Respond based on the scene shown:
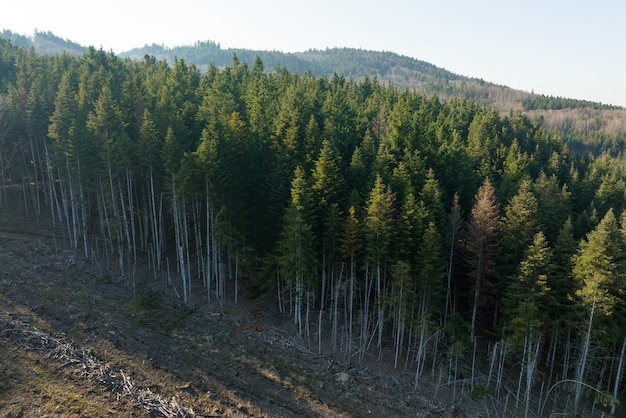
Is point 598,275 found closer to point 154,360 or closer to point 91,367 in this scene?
point 154,360

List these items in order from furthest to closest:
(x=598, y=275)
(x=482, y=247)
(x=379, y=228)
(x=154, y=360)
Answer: (x=482, y=247), (x=379, y=228), (x=598, y=275), (x=154, y=360)

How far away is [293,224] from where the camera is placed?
99.5 ft

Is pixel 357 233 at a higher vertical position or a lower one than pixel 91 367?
higher

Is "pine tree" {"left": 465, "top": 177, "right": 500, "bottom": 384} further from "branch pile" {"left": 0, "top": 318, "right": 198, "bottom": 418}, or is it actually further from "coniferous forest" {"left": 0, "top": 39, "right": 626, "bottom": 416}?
"branch pile" {"left": 0, "top": 318, "right": 198, "bottom": 418}

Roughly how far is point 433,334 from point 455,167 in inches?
721

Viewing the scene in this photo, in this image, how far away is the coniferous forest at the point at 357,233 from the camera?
92.6 ft

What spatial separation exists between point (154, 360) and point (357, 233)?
1560 cm

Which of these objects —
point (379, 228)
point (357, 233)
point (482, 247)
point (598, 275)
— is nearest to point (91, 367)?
point (357, 233)

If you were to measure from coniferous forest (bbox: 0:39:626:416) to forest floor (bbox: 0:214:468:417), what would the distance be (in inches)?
83.3

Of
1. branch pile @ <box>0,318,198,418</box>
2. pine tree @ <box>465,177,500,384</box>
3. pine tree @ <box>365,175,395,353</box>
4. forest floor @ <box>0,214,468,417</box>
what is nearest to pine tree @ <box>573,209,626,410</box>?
pine tree @ <box>465,177,500,384</box>

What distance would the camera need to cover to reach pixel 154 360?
24594 millimetres

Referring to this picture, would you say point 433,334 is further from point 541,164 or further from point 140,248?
point 541,164

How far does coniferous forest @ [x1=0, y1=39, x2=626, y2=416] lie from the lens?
28227 mm

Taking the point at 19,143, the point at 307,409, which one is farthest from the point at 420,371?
the point at 19,143
